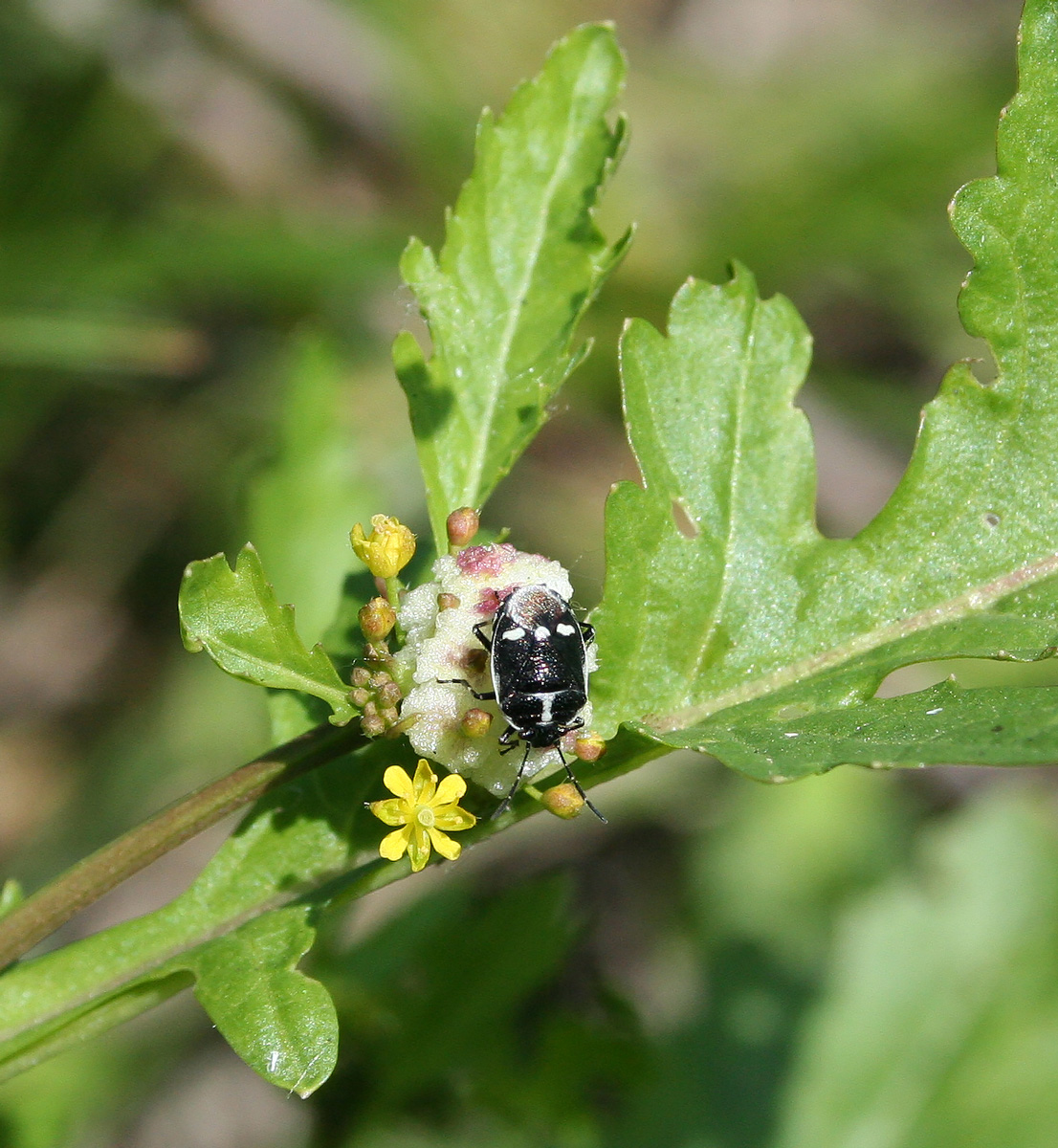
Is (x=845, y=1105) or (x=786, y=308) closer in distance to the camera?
(x=786, y=308)

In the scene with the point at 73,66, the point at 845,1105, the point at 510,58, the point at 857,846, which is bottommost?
the point at 845,1105

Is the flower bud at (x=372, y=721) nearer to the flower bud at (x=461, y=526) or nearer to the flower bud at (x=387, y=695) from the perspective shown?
the flower bud at (x=387, y=695)

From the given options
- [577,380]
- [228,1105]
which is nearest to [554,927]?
[228,1105]

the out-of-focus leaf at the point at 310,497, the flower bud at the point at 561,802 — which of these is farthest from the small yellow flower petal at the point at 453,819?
the out-of-focus leaf at the point at 310,497

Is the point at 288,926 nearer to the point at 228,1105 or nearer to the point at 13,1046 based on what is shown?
the point at 13,1046

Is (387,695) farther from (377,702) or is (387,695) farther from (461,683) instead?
(461,683)

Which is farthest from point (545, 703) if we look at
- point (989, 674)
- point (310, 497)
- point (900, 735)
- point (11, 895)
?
point (989, 674)

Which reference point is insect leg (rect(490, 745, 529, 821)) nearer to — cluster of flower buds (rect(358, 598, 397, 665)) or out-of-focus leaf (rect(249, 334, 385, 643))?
cluster of flower buds (rect(358, 598, 397, 665))
